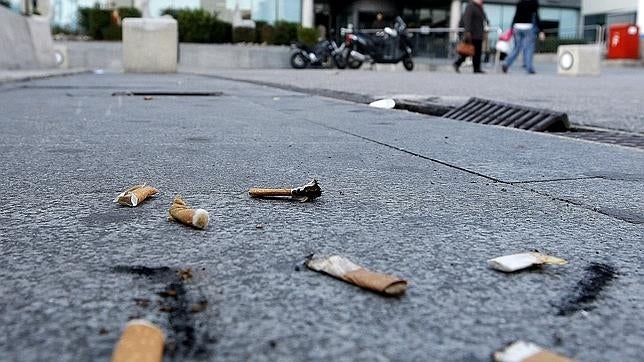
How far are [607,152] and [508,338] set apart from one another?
2274 millimetres

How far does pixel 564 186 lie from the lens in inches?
84.5

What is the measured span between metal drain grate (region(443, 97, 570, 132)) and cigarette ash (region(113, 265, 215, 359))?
3.21 metres

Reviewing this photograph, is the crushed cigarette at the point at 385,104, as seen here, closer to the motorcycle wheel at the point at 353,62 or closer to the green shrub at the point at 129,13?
the motorcycle wheel at the point at 353,62

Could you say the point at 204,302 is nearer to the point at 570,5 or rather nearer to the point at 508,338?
the point at 508,338

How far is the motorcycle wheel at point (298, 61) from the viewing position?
68.0 ft

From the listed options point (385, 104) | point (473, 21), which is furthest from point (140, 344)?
point (473, 21)

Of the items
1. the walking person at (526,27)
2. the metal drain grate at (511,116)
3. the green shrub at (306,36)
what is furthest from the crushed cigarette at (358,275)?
the green shrub at (306,36)

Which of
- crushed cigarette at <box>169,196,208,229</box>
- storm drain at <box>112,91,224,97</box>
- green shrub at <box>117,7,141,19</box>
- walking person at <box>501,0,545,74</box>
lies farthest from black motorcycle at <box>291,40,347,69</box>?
crushed cigarette at <box>169,196,208,229</box>

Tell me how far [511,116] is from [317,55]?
1676 cm

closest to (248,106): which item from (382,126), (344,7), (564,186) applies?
(382,126)

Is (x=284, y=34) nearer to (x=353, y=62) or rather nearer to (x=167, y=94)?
(x=353, y=62)

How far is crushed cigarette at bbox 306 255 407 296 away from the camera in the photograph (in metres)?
1.10

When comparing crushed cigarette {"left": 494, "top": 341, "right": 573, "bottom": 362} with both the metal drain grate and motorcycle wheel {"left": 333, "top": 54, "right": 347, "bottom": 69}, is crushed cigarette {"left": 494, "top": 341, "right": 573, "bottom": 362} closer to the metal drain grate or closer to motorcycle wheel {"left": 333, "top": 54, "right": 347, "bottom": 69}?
the metal drain grate

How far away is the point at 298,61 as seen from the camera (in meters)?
20.9
